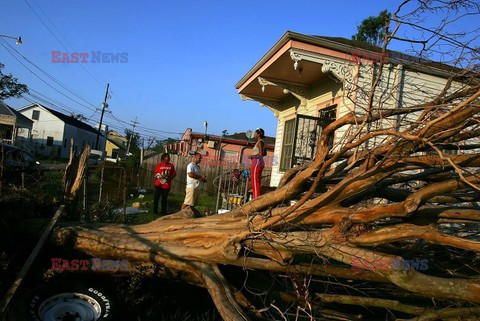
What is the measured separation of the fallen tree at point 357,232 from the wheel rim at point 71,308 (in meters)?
0.62

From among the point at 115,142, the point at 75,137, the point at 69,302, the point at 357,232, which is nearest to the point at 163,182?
the point at 69,302

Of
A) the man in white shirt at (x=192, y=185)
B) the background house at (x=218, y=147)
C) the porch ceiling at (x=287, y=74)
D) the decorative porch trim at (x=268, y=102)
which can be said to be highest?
the porch ceiling at (x=287, y=74)

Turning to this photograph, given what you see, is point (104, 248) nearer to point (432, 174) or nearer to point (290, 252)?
point (290, 252)

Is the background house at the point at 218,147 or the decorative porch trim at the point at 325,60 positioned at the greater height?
the decorative porch trim at the point at 325,60

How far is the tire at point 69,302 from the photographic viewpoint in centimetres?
345

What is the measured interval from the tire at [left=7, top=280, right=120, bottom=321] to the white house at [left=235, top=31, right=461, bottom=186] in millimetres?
4344

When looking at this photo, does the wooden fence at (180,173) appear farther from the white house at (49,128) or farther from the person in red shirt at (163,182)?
the white house at (49,128)

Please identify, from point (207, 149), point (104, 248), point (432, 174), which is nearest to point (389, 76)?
point (432, 174)

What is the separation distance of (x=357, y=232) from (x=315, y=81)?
742 centimetres

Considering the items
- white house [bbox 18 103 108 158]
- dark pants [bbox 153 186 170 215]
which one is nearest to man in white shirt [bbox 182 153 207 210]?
dark pants [bbox 153 186 170 215]

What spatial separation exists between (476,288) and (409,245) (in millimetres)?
1056

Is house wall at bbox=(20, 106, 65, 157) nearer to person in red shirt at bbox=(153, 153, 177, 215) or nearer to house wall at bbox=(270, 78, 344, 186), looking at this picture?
house wall at bbox=(270, 78, 344, 186)

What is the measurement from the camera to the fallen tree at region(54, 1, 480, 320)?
320cm

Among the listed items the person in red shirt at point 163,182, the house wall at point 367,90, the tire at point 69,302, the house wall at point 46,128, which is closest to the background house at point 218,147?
the house wall at point 367,90
